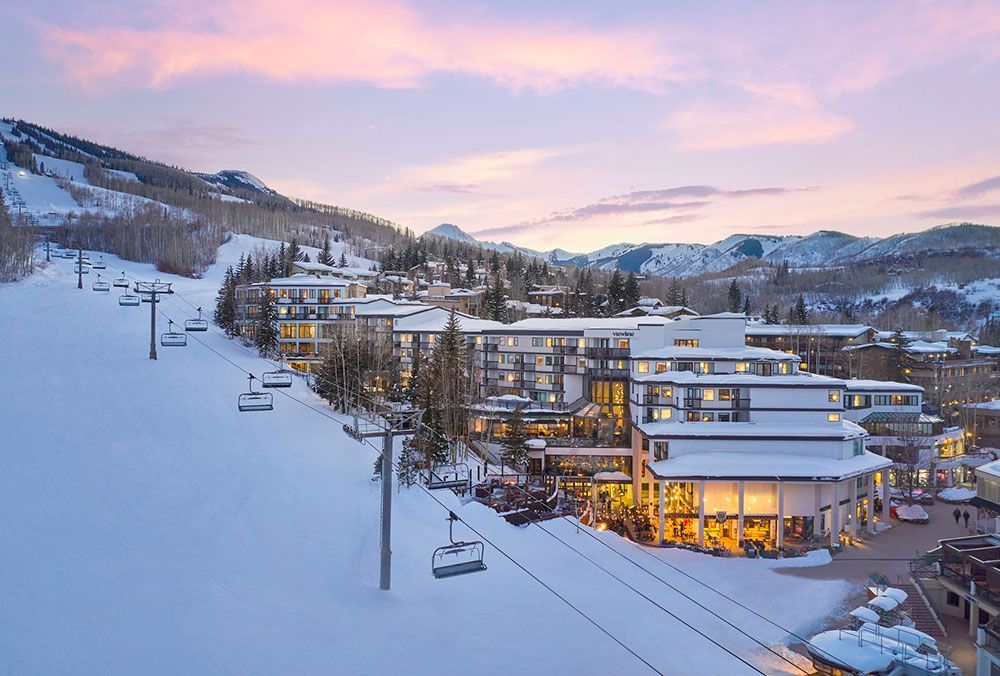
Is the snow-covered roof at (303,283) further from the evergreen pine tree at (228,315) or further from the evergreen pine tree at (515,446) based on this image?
the evergreen pine tree at (515,446)

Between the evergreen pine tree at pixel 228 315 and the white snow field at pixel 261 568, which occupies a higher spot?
the evergreen pine tree at pixel 228 315

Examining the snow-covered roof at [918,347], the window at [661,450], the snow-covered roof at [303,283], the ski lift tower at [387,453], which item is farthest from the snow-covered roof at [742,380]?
the snow-covered roof at [303,283]

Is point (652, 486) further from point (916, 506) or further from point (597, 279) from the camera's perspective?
point (597, 279)

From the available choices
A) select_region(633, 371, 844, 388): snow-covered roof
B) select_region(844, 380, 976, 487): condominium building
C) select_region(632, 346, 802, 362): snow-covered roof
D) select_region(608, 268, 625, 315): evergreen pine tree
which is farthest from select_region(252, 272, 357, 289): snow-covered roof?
select_region(844, 380, 976, 487): condominium building

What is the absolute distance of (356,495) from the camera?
2727cm

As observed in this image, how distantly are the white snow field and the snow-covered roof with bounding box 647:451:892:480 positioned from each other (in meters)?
4.78

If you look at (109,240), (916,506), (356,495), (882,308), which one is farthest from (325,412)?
(882,308)

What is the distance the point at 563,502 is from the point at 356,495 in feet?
50.8

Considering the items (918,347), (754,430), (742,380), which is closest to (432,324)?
(742,380)

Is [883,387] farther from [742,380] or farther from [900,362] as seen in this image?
[742,380]

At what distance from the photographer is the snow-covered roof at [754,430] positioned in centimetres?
3859

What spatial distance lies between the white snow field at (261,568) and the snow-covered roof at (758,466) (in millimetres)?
4776

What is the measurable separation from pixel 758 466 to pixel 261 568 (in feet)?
93.2

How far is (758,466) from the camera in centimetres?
3659
